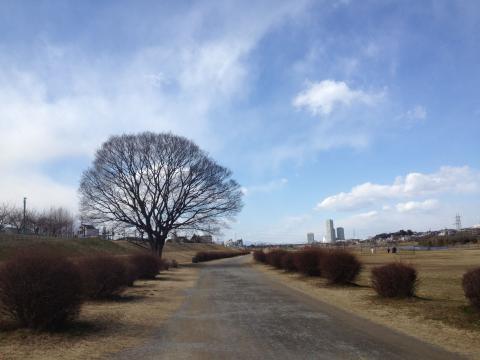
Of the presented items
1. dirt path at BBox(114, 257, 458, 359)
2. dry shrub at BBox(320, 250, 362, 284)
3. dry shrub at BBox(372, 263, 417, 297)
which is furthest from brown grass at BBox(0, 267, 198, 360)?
dry shrub at BBox(320, 250, 362, 284)

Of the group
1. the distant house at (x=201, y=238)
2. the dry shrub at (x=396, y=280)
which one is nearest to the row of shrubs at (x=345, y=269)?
the dry shrub at (x=396, y=280)

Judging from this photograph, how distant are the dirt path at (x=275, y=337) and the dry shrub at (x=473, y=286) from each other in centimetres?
240

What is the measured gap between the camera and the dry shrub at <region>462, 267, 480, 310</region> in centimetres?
1081

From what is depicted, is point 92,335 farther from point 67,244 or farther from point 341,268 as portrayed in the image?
point 67,244

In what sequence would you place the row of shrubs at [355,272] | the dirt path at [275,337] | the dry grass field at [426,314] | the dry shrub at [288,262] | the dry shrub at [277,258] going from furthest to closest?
the dry shrub at [277,258] < the dry shrub at [288,262] < the row of shrubs at [355,272] < the dry grass field at [426,314] < the dirt path at [275,337]

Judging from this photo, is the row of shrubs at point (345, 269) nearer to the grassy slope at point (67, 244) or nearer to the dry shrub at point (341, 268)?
the dry shrub at point (341, 268)

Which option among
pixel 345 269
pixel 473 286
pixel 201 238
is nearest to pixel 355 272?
pixel 345 269

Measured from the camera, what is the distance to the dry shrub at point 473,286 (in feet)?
35.5

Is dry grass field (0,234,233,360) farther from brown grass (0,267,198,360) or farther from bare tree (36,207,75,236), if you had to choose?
bare tree (36,207,75,236)

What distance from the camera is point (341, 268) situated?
69.5 ft

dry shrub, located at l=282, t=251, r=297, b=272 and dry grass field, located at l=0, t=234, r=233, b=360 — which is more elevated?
dry shrub, located at l=282, t=251, r=297, b=272

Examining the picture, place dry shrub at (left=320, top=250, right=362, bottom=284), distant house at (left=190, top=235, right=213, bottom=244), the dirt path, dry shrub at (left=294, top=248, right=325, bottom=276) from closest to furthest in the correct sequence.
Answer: the dirt path
dry shrub at (left=320, top=250, right=362, bottom=284)
dry shrub at (left=294, top=248, right=325, bottom=276)
distant house at (left=190, top=235, right=213, bottom=244)

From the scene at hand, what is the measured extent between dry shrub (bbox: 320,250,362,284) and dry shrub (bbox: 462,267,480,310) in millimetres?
10028

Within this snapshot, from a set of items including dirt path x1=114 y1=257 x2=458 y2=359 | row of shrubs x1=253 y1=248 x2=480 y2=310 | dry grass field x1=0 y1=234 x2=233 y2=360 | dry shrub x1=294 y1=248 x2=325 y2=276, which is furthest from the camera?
dry shrub x1=294 y1=248 x2=325 y2=276
